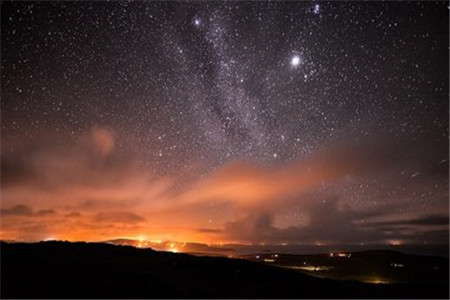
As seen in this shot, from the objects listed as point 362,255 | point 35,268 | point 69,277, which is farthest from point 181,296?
point 362,255

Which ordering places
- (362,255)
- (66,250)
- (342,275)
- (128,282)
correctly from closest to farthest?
(128,282)
(66,250)
(342,275)
(362,255)

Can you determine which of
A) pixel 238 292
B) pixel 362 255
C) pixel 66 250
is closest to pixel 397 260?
pixel 362 255

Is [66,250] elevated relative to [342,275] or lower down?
elevated

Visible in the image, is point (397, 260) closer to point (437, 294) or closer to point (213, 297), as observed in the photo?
point (437, 294)

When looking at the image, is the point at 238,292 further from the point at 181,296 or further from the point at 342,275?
the point at 342,275

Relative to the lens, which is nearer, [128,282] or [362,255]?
[128,282]

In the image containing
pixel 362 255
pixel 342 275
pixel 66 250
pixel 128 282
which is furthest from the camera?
pixel 362 255
